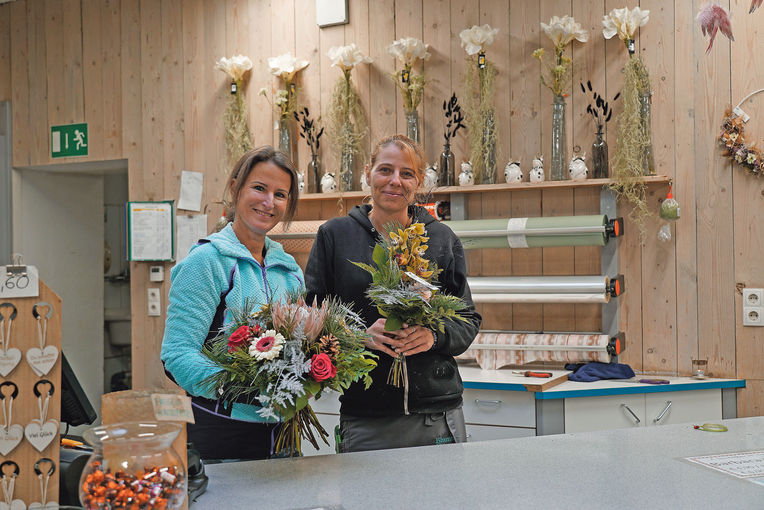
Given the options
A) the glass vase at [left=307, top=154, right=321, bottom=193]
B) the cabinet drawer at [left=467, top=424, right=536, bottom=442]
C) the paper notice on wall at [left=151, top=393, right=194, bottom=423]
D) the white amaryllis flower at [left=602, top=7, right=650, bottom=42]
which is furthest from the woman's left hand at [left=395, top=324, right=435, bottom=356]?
the glass vase at [left=307, top=154, right=321, bottom=193]

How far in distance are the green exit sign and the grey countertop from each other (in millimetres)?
3440

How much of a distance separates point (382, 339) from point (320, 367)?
0.32 meters

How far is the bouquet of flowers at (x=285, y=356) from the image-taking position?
1.33 m

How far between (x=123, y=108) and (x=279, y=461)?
336 centimetres

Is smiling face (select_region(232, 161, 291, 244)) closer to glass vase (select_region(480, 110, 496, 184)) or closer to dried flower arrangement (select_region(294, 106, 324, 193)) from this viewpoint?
glass vase (select_region(480, 110, 496, 184))

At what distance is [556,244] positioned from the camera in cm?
311

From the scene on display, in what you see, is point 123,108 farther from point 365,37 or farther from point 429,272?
point 429,272

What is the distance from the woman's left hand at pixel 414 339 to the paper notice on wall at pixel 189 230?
2.66 metres

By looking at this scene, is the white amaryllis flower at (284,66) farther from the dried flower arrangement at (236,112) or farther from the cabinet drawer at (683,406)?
the cabinet drawer at (683,406)

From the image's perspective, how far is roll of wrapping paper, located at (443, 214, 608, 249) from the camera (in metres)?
3.03

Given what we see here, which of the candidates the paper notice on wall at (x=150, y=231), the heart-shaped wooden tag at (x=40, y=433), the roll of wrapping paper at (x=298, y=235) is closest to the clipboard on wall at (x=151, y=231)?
the paper notice on wall at (x=150, y=231)

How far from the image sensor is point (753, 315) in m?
3.04

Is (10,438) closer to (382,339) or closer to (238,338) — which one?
(238,338)

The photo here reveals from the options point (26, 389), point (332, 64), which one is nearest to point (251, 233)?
point (26, 389)
